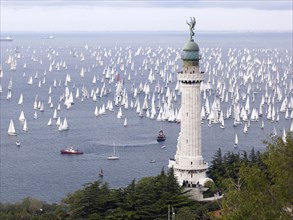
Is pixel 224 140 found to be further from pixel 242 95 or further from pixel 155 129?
pixel 242 95

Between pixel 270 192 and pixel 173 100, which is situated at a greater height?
pixel 173 100

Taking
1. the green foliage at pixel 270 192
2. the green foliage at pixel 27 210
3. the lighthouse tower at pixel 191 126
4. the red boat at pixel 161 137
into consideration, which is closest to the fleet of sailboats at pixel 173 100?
the red boat at pixel 161 137

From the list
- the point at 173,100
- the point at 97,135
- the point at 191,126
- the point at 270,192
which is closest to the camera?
the point at 270,192

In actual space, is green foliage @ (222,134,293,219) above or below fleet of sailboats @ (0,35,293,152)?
below

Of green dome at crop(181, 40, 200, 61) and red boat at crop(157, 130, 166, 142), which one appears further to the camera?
red boat at crop(157, 130, 166, 142)

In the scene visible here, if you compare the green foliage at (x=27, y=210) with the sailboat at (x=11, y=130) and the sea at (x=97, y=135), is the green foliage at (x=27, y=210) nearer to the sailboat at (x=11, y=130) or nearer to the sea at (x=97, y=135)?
the sea at (x=97, y=135)

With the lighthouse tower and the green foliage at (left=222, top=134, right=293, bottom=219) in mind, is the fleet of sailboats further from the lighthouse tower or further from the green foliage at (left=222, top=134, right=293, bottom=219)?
the green foliage at (left=222, top=134, right=293, bottom=219)

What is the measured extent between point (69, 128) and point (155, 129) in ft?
37.5

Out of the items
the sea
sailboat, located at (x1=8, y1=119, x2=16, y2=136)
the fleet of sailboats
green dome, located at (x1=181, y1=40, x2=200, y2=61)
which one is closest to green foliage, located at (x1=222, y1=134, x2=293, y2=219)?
the sea

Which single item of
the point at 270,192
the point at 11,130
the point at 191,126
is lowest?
the point at 270,192

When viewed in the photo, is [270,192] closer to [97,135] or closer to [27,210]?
[27,210]

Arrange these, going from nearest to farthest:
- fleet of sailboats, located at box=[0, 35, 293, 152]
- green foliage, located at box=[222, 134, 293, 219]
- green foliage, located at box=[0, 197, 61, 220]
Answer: green foliage, located at box=[222, 134, 293, 219] < green foliage, located at box=[0, 197, 61, 220] < fleet of sailboats, located at box=[0, 35, 293, 152]

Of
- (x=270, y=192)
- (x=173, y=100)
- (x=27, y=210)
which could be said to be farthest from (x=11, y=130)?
(x=270, y=192)

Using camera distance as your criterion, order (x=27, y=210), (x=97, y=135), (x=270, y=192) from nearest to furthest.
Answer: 1. (x=270, y=192)
2. (x=27, y=210)
3. (x=97, y=135)
